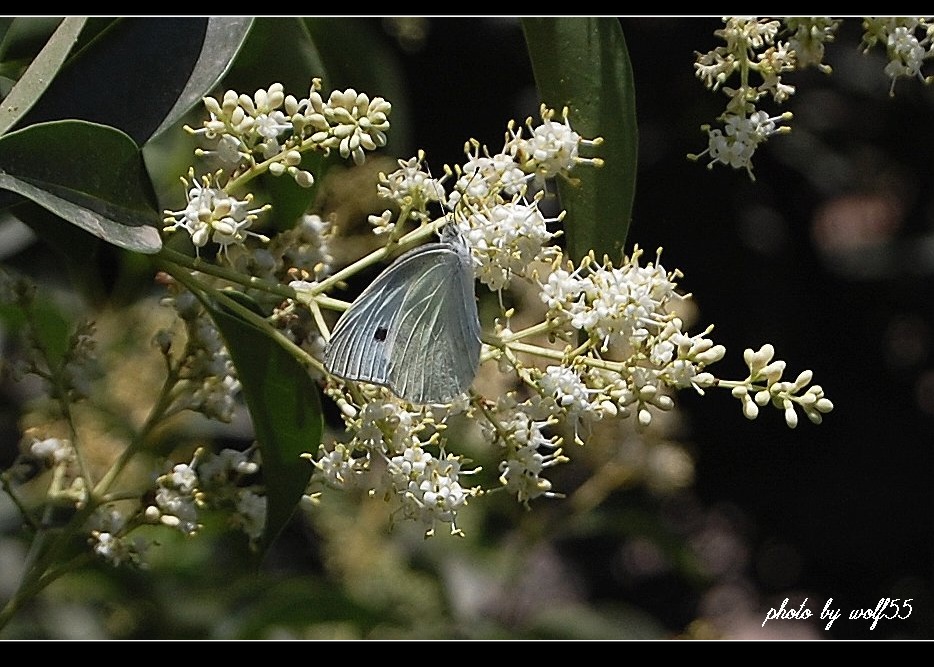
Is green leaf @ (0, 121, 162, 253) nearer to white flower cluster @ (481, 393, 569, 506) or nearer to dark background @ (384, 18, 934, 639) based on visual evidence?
white flower cluster @ (481, 393, 569, 506)

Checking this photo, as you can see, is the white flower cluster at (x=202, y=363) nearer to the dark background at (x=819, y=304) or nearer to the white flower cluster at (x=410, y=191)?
the white flower cluster at (x=410, y=191)

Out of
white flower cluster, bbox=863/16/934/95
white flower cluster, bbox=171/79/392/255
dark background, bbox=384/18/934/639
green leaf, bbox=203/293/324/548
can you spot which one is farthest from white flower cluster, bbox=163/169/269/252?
dark background, bbox=384/18/934/639

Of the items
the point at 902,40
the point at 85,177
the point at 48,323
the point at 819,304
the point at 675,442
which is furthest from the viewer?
the point at 819,304

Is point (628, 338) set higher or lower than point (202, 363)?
higher

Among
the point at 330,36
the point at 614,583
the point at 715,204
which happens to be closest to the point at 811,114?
the point at 715,204

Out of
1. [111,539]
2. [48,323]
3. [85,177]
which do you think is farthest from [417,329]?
[48,323]

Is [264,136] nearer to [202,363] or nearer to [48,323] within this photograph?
[202,363]
